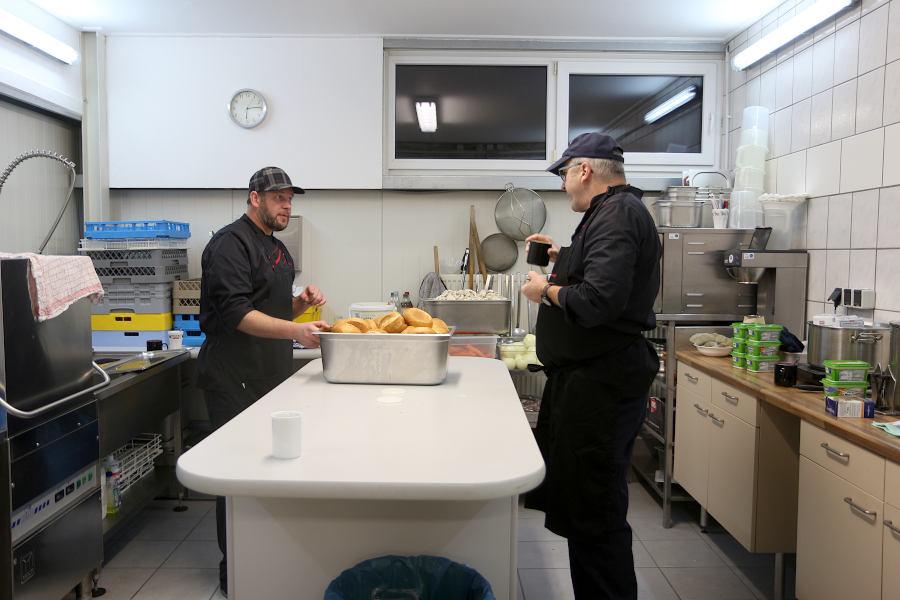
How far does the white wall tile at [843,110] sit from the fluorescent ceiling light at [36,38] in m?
3.64

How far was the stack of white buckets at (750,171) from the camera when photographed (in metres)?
3.35

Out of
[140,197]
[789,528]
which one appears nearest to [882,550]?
[789,528]

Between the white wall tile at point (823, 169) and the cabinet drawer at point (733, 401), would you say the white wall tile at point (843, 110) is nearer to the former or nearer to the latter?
the white wall tile at point (823, 169)

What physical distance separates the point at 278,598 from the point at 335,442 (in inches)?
13.7

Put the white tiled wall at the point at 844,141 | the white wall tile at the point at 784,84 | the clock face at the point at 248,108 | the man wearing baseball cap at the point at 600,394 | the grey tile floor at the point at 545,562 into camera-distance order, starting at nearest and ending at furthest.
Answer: the man wearing baseball cap at the point at 600,394 → the white tiled wall at the point at 844,141 → the grey tile floor at the point at 545,562 → the white wall tile at the point at 784,84 → the clock face at the point at 248,108

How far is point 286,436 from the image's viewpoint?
49.5 inches

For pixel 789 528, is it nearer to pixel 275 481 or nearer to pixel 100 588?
pixel 275 481

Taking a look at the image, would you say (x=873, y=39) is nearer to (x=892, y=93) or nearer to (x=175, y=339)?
(x=892, y=93)

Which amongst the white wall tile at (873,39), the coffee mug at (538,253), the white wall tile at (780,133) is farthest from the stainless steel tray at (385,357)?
the white wall tile at (780,133)

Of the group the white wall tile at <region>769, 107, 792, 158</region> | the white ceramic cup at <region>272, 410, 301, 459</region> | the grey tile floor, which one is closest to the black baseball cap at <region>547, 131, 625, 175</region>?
the white ceramic cup at <region>272, 410, 301, 459</region>

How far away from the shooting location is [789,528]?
2498 millimetres

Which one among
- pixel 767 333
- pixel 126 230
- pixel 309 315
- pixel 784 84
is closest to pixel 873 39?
pixel 784 84

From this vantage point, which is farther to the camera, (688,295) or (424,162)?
(424,162)

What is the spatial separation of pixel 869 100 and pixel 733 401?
130cm
